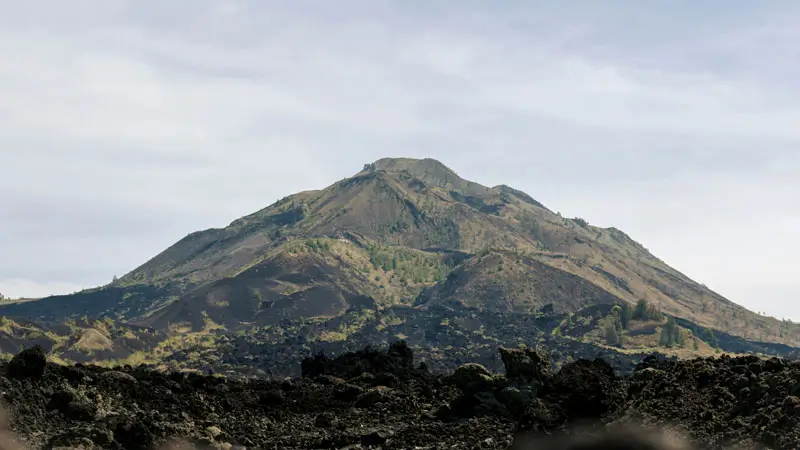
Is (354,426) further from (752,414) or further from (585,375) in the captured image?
(752,414)

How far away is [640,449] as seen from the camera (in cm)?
2453

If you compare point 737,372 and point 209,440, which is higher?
point 737,372

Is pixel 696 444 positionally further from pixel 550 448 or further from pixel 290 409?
pixel 290 409

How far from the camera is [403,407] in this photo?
40.4m

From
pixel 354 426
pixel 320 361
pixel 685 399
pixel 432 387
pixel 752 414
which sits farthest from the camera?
pixel 320 361

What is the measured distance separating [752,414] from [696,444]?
2.64m

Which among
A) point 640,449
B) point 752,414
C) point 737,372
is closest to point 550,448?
point 640,449

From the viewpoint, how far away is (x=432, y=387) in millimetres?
46625

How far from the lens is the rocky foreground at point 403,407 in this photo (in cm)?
2681

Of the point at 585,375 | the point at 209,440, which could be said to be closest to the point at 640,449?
the point at 585,375

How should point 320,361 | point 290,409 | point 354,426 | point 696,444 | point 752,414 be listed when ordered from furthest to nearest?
point 320,361 < point 290,409 < point 354,426 < point 752,414 < point 696,444

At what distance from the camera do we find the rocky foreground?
88.0 feet

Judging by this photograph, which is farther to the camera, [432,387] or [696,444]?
[432,387]

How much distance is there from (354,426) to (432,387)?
10281mm
